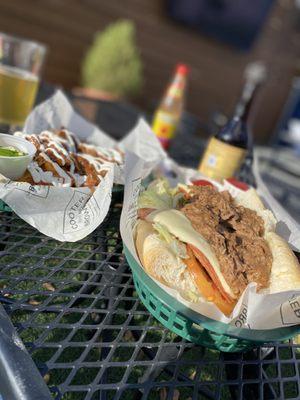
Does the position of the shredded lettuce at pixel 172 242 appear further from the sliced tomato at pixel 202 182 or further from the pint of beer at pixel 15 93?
the pint of beer at pixel 15 93

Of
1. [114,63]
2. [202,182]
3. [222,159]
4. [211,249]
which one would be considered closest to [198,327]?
[211,249]

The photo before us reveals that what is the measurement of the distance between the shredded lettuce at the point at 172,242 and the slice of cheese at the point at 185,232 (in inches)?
0.5

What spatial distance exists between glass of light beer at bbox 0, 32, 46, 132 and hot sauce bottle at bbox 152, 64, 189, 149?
0.70 meters

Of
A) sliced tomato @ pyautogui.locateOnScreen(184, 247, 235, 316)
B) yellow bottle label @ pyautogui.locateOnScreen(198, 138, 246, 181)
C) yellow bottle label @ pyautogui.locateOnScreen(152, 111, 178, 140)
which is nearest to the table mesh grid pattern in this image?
sliced tomato @ pyautogui.locateOnScreen(184, 247, 235, 316)

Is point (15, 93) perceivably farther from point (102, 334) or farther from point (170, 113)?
point (102, 334)

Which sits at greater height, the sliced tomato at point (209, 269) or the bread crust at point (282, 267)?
the bread crust at point (282, 267)

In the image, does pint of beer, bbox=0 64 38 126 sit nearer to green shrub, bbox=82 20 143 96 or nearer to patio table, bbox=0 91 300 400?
patio table, bbox=0 91 300 400

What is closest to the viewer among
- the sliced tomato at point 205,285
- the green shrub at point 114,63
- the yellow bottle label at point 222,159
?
the sliced tomato at point 205,285

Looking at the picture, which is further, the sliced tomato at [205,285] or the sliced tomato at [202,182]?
the sliced tomato at [202,182]

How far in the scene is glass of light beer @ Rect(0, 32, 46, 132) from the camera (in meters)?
1.81

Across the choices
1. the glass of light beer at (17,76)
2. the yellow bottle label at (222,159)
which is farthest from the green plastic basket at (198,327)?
the glass of light beer at (17,76)

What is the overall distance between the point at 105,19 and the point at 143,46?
89cm

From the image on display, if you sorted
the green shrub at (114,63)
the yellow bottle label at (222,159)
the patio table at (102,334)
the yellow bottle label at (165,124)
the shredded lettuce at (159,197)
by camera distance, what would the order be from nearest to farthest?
the patio table at (102,334) < the shredded lettuce at (159,197) < the yellow bottle label at (222,159) < the yellow bottle label at (165,124) < the green shrub at (114,63)

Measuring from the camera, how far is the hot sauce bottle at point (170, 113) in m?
2.09
